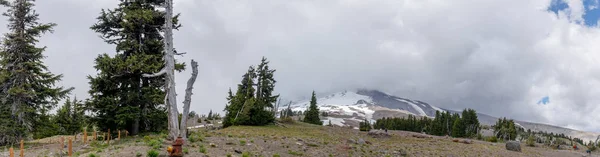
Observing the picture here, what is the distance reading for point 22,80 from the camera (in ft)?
82.2

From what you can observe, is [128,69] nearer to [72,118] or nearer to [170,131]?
[170,131]

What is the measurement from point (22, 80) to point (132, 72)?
869 centimetres

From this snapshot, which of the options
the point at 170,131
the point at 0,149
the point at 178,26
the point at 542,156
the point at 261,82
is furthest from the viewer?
the point at 261,82

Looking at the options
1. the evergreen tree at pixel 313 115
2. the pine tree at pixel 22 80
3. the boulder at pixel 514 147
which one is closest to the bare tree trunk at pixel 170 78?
the pine tree at pixel 22 80

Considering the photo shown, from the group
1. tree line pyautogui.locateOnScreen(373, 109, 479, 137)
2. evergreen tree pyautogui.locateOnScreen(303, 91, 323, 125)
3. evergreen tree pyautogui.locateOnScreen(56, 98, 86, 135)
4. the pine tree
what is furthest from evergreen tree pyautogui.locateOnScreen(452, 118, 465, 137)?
the pine tree

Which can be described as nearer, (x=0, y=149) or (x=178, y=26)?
(x=0, y=149)

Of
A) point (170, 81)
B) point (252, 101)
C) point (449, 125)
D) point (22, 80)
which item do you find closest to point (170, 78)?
point (170, 81)

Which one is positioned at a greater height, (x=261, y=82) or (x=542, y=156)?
(x=261, y=82)

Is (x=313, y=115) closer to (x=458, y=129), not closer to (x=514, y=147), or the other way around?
(x=458, y=129)

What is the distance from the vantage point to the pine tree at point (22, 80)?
951 inches

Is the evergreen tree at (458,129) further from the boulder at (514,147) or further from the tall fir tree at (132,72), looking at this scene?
the tall fir tree at (132,72)

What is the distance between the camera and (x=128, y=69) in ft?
76.7

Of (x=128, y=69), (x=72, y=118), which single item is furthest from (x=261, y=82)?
(x=128, y=69)

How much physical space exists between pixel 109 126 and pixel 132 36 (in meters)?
6.52
